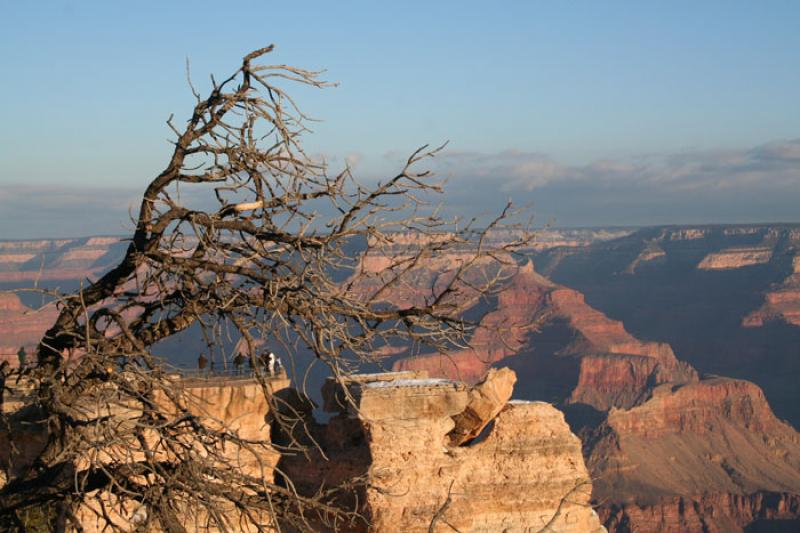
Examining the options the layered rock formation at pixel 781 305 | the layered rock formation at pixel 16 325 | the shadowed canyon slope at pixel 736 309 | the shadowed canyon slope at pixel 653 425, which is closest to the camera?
the shadowed canyon slope at pixel 653 425

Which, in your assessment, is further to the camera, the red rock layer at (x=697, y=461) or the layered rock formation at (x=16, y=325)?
the layered rock formation at (x=16, y=325)

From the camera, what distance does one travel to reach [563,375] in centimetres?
12900

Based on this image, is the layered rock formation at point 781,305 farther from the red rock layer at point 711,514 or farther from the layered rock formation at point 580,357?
the red rock layer at point 711,514

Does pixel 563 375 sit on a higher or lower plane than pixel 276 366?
lower

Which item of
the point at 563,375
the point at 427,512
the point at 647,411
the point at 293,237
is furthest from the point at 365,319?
the point at 563,375

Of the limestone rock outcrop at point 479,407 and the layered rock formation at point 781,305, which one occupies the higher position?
the limestone rock outcrop at point 479,407

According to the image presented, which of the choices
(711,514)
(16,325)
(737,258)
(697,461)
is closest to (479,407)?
(711,514)

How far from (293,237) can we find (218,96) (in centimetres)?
80

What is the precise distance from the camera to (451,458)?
15.4 m

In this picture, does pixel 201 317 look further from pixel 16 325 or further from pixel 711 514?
pixel 16 325

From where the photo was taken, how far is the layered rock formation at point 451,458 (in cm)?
1473

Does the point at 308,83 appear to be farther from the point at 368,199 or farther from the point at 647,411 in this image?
the point at 647,411

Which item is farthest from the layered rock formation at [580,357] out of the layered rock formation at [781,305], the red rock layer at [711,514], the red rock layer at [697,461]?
the red rock layer at [711,514]

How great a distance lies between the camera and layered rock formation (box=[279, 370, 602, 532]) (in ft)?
48.3
